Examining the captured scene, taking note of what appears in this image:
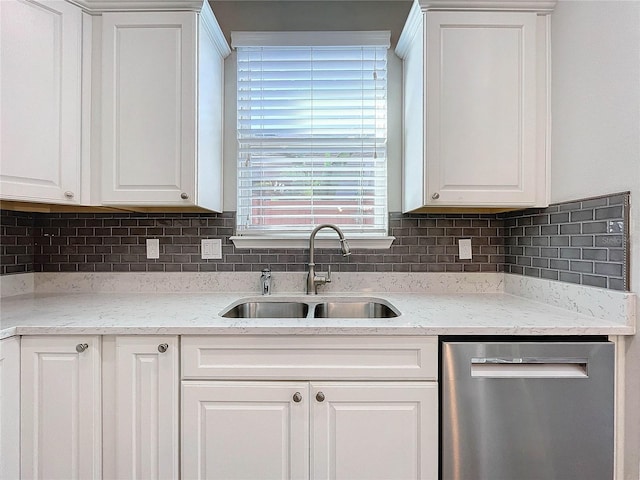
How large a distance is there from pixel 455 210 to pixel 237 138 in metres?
1.24

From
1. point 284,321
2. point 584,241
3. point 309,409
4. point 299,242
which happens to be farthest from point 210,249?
point 584,241

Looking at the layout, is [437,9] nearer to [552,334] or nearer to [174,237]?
[552,334]

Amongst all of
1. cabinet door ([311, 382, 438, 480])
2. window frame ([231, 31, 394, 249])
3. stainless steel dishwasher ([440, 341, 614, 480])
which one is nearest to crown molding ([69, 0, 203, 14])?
window frame ([231, 31, 394, 249])

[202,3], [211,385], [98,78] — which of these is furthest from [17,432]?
[202,3]

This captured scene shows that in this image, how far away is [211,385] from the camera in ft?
4.12

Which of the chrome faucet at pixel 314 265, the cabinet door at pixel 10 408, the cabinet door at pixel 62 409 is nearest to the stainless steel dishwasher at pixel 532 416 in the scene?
the chrome faucet at pixel 314 265

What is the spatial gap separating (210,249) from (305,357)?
3.15 feet

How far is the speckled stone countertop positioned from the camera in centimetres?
124

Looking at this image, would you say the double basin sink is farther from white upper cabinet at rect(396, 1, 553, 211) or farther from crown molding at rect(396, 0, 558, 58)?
crown molding at rect(396, 0, 558, 58)

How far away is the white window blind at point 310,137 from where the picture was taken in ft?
6.50

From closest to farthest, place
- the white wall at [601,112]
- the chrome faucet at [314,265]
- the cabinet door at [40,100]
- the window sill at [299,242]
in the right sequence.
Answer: the white wall at [601,112]
the cabinet door at [40,100]
the chrome faucet at [314,265]
the window sill at [299,242]

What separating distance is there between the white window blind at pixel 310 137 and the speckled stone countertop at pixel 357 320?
0.47 m

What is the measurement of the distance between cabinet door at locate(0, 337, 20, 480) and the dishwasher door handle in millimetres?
1601

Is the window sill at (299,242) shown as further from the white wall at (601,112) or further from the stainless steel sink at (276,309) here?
the white wall at (601,112)
